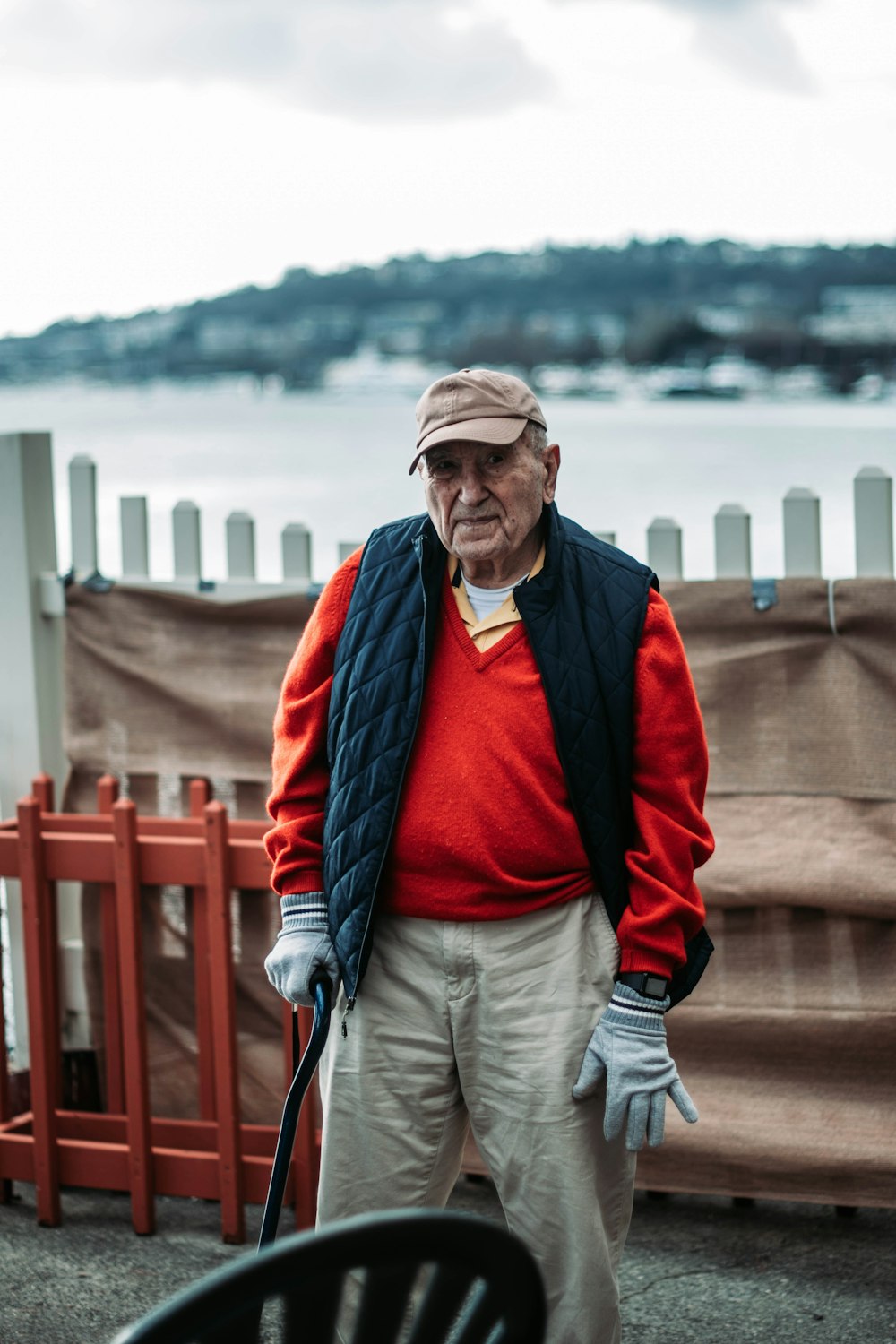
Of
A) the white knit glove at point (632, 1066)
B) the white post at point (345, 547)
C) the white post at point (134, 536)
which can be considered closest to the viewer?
the white knit glove at point (632, 1066)

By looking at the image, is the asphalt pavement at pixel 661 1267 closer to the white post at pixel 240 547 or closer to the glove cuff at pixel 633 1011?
the glove cuff at pixel 633 1011

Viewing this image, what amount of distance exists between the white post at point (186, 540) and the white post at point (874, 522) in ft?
6.36

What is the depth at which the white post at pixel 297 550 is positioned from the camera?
157 inches

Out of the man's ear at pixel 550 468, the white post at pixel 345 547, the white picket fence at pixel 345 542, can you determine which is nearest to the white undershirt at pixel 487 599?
the man's ear at pixel 550 468

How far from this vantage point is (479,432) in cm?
219

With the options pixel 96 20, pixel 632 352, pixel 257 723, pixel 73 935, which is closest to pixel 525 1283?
pixel 257 723

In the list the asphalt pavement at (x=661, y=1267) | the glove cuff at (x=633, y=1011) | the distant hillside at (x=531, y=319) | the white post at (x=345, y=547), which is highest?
the distant hillside at (x=531, y=319)

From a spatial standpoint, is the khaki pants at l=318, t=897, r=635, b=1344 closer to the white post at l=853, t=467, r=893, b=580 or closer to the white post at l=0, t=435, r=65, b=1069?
the white post at l=853, t=467, r=893, b=580

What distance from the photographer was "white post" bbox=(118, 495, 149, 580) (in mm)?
4207

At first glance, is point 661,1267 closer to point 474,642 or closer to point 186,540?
point 474,642

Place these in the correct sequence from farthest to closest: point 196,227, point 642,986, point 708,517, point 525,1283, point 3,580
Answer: point 196,227 → point 3,580 → point 708,517 → point 642,986 → point 525,1283

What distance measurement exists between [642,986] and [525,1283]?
35.5 inches

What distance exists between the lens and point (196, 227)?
5188 mm

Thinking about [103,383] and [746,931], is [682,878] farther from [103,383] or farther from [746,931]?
[103,383]
